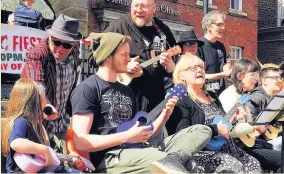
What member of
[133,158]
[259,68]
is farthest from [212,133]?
[259,68]

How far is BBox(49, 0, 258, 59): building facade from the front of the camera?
15.1 metres

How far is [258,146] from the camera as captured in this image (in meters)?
6.28

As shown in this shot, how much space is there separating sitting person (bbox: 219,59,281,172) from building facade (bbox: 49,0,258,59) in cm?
847

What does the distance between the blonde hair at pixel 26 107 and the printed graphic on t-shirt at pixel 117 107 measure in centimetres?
60

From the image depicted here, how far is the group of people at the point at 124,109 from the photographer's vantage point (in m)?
4.31

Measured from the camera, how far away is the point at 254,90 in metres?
6.82

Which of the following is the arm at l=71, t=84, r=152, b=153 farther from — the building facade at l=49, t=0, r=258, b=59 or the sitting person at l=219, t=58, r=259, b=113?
the building facade at l=49, t=0, r=258, b=59

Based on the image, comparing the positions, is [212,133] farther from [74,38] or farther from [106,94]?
[74,38]

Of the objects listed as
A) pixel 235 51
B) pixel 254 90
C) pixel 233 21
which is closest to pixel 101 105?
pixel 254 90

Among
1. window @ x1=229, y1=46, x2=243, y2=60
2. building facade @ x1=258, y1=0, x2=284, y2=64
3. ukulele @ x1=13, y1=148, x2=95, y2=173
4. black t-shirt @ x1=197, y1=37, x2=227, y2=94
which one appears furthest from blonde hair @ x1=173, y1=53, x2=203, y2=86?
building facade @ x1=258, y1=0, x2=284, y2=64

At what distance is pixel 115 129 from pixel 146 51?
4.51 feet

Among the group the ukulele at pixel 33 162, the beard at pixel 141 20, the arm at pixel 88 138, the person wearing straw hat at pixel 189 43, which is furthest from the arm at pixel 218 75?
the ukulele at pixel 33 162

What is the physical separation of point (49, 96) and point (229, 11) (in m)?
15.9

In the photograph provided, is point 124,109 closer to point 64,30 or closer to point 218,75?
point 64,30
